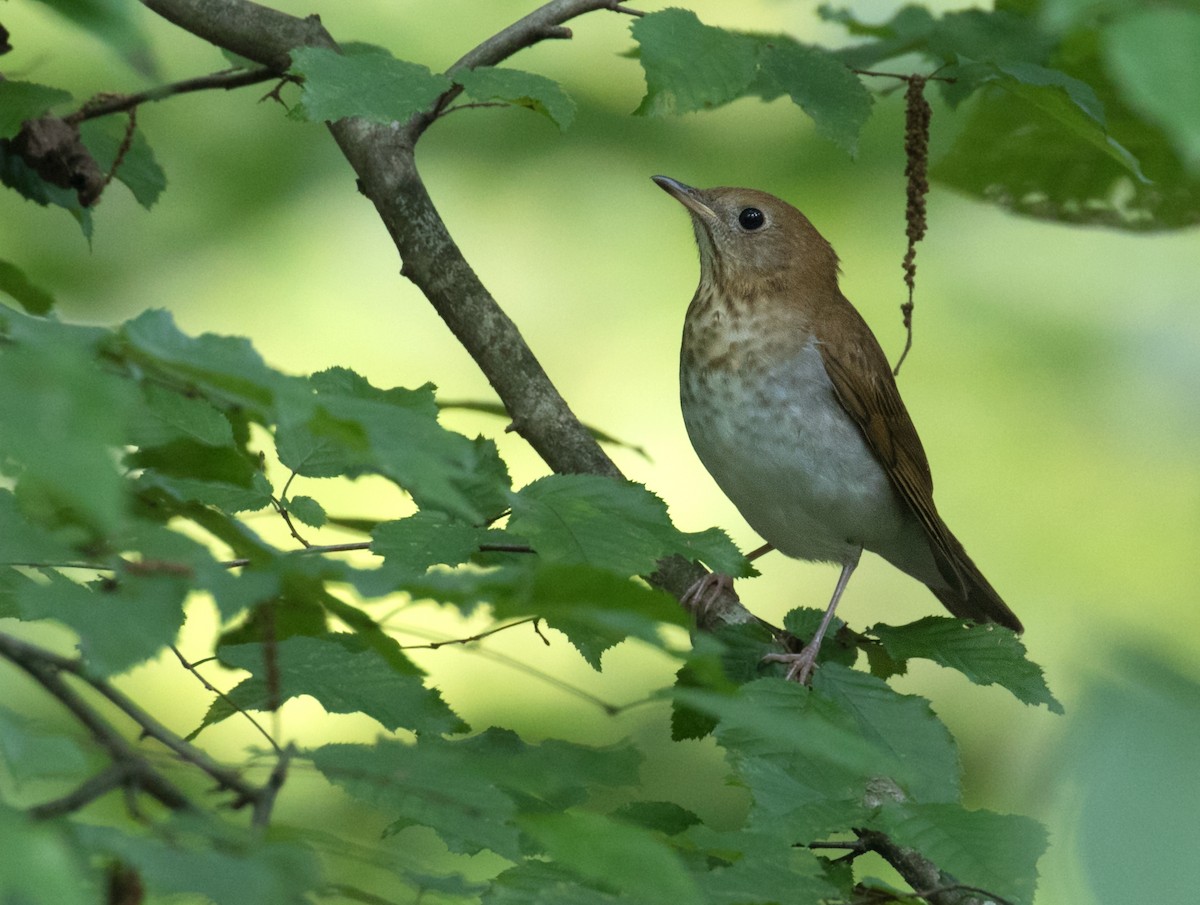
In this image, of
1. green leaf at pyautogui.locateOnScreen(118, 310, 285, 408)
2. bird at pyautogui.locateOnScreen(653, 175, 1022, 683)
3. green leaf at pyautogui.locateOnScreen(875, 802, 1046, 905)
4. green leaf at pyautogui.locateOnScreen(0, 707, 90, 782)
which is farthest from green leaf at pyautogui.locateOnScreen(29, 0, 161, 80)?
bird at pyautogui.locateOnScreen(653, 175, 1022, 683)

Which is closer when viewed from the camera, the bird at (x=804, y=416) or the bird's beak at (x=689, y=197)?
the bird at (x=804, y=416)

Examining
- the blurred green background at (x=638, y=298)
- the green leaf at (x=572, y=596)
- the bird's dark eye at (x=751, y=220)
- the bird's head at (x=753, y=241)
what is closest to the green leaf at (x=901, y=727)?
the green leaf at (x=572, y=596)

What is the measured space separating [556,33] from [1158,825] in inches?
84.0

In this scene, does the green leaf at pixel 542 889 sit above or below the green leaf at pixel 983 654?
below

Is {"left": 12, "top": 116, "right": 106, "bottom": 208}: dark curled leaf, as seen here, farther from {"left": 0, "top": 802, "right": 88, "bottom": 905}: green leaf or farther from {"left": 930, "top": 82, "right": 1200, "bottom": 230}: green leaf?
{"left": 0, "top": 802, "right": 88, "bottom": 905}: green leaf

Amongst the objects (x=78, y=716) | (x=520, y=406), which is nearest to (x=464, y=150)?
(x=520, y=406)

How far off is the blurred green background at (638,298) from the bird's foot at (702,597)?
190 cm

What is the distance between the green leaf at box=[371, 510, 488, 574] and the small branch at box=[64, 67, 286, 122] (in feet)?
3.39

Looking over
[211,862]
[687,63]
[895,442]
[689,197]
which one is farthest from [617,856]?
[689,197]

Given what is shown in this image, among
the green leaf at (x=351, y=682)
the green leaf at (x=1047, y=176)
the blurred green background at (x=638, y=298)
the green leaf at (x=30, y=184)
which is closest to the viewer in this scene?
the green leaf at (x=351, y=682)

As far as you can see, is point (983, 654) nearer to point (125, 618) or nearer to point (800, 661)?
point (800, 661)

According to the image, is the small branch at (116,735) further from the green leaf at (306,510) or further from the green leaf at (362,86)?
the green leaf at (362,86)

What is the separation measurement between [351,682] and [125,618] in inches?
24.3

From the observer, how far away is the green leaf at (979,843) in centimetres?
152
